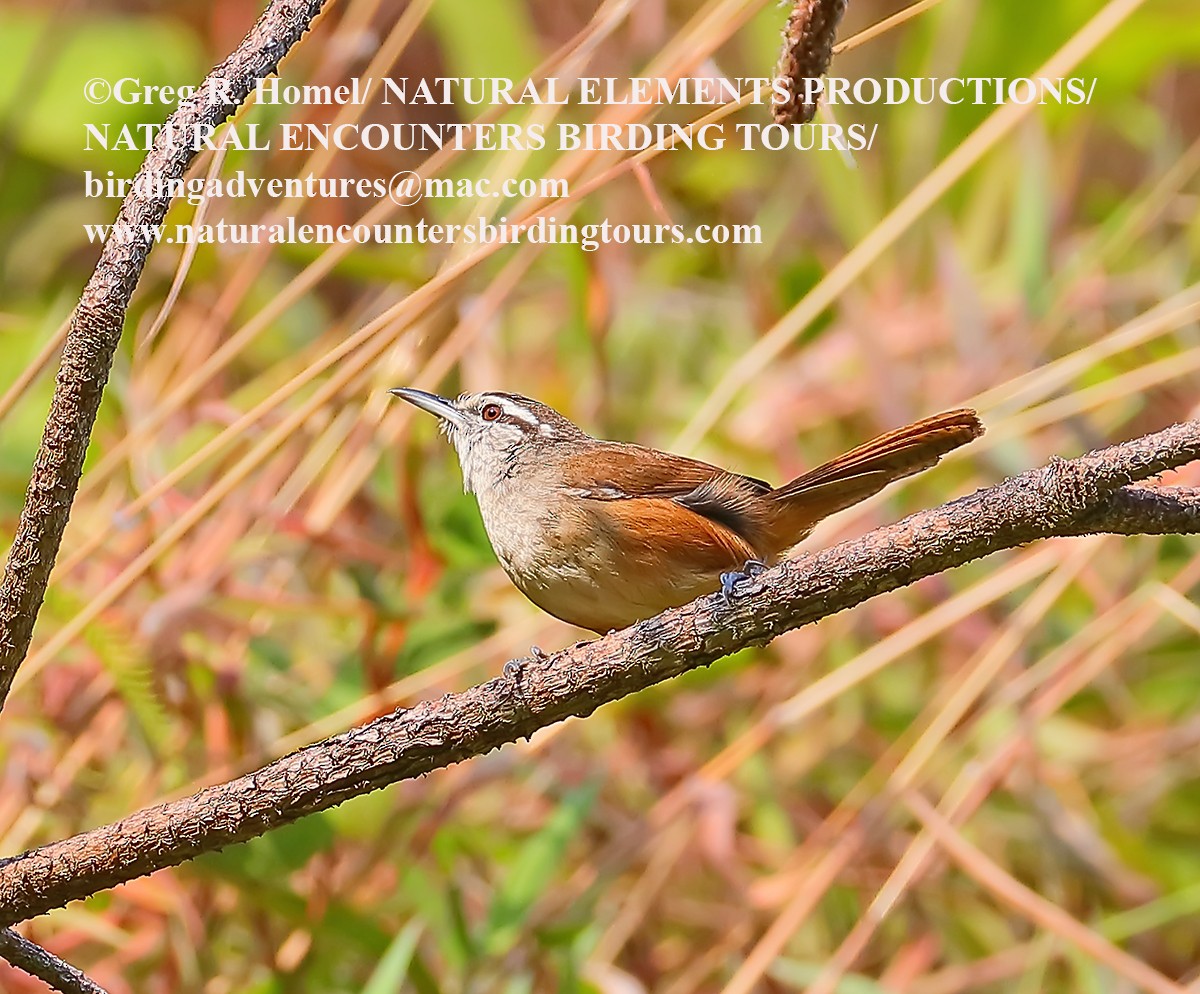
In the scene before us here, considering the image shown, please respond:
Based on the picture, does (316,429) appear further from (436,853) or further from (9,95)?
(9,95)

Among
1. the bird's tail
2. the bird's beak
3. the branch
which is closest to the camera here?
the branch

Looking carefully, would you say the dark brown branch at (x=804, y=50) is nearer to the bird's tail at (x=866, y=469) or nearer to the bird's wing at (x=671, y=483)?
the bird's tail at (x=866, y=469)

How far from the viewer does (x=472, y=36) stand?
343 centimetres

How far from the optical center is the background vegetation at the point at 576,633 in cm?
206

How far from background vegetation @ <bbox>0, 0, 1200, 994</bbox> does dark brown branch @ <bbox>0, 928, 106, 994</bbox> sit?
541mm

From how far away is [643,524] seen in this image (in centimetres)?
188

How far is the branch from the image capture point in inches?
39.4

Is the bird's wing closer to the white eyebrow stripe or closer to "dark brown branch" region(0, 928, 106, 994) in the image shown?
the white eyebrow stripe

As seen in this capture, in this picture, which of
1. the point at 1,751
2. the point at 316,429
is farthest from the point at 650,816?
the point at 1,751

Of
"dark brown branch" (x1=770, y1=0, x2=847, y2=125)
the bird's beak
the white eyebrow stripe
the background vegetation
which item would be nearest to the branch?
"dark brown branch" (x1=770, y1=0, x2=847, y2=125)

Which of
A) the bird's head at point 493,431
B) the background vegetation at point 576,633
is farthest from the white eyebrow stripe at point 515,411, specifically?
the background vegetation at point 576,633

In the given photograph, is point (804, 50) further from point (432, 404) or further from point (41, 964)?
point (432, 404)

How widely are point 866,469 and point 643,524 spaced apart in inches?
13.5

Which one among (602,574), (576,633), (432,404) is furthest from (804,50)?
(576,633)
